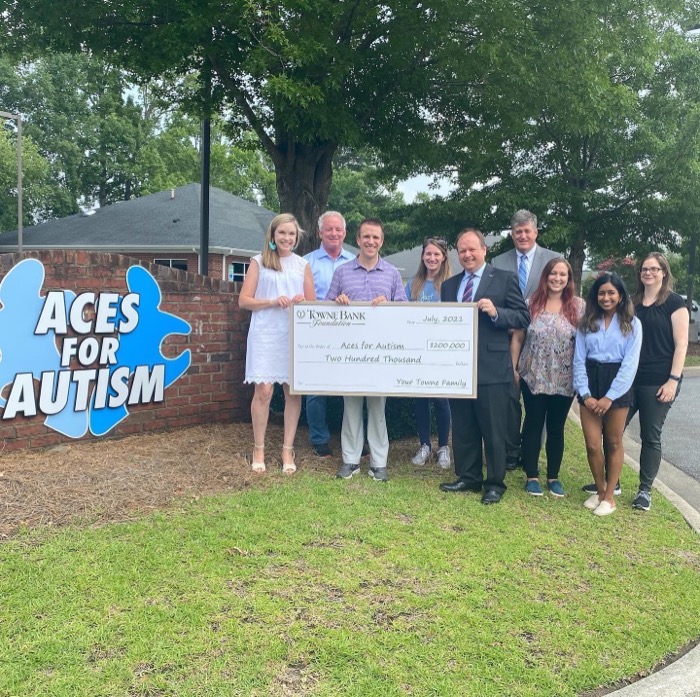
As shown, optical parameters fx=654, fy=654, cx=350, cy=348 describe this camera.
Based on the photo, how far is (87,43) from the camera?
884cm

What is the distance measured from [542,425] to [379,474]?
1327 millimetres

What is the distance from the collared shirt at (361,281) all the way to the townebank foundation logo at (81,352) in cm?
197

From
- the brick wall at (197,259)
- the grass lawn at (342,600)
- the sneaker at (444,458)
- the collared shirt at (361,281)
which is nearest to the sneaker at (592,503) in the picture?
the grass lawn at (342,600)

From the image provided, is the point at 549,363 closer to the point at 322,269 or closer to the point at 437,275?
the point at 437,275

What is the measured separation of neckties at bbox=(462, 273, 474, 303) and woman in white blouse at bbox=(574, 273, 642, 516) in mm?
822

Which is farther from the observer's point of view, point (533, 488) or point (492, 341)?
point (533, 488)

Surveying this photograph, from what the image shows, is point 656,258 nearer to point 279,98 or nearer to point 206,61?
point 279,98

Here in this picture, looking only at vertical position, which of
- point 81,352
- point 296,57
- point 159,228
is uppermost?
point 296,57

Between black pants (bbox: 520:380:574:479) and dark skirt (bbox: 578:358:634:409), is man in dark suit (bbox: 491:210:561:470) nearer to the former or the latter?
black pants (bbox: 520:380:574:479)

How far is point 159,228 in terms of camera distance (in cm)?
2262

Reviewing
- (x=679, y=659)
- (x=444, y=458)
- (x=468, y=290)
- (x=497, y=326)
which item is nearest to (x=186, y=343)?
(x=444, y=458)

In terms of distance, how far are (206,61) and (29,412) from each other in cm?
536

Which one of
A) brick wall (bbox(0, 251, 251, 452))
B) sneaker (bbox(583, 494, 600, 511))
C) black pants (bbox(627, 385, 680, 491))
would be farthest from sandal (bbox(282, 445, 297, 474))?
black pants (bbox(627, 385, 680, 491))

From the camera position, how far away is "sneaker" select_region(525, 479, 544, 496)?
16.6 feet
